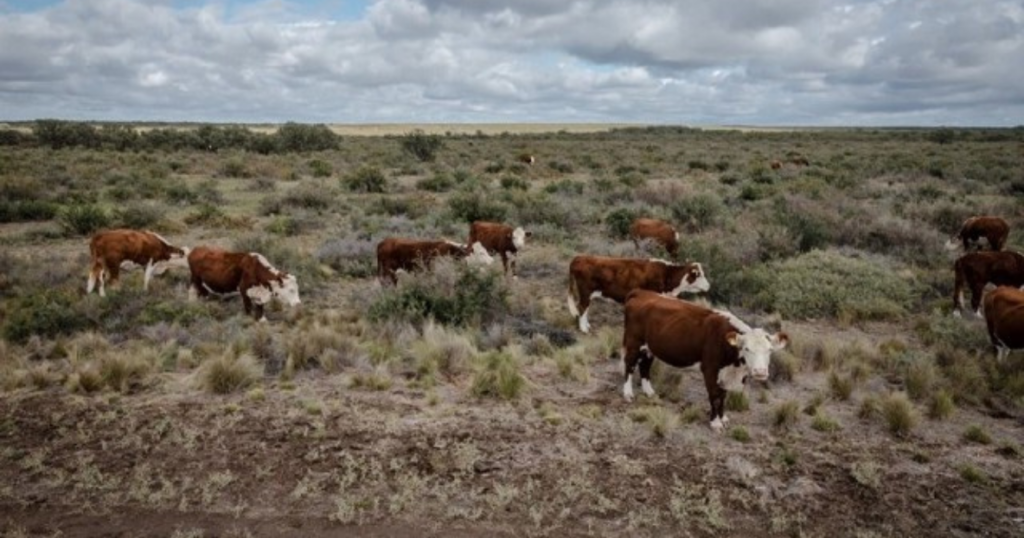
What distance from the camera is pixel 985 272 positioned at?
1145 cm

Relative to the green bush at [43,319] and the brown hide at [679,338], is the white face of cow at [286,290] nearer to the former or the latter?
the green bush at [43,319]

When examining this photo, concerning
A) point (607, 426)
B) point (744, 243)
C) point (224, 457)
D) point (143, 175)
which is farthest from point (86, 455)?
point (143, 175)

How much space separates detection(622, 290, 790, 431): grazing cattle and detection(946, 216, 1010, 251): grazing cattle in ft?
33.9

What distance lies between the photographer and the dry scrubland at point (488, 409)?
5.97m

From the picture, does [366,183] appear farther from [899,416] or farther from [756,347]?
[899,416]

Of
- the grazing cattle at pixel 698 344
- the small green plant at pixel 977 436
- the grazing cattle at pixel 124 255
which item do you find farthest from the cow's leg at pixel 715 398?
the grazing cattle at pixel 124 255

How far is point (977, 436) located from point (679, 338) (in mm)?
3164

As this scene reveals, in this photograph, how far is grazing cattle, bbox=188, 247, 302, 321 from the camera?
11367mm

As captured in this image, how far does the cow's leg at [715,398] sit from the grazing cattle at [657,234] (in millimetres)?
8057

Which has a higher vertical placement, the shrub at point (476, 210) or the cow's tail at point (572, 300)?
the shrub at point (476, 210)

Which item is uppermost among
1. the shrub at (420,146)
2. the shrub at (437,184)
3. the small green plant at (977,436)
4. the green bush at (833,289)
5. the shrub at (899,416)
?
the shrub at (420,146)

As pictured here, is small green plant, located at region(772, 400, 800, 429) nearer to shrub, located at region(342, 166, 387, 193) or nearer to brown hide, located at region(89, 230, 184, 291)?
brown hide, located at region(89, 230, 184, 291)

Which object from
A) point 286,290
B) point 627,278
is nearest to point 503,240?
point 627,278

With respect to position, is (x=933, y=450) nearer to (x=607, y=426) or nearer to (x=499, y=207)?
(x=607, y=426)
